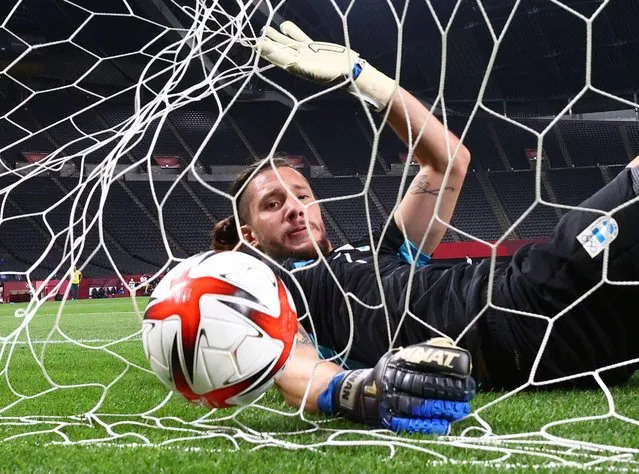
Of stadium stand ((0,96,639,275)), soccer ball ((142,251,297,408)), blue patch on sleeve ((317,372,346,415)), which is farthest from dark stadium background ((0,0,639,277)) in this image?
soccer ball ((142,251,297,408))

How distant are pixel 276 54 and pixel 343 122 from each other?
18059 millimetres

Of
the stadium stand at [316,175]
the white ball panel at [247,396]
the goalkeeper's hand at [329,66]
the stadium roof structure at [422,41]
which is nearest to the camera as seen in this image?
the white ball panel at [247,396]

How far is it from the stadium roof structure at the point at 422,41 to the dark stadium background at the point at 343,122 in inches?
1.9

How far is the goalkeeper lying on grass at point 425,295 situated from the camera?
1551mm

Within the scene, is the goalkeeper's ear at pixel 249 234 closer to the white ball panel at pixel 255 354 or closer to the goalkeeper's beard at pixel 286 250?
the goalkeeper's beard at pixel 286 250

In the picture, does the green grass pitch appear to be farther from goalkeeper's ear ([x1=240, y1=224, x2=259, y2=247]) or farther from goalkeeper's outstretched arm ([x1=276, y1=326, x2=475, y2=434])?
goalkeeper's ear ([x1=240, y1=224, x2=259, y2=247])

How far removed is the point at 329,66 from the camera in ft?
7.30

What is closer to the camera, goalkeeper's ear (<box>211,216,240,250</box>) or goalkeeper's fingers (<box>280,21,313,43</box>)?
goalkeeper's fingers (<box>280,21,313,43</box>)

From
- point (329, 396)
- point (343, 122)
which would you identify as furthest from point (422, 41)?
point (329, 396)

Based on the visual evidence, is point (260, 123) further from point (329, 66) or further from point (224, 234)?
point (329, 66)

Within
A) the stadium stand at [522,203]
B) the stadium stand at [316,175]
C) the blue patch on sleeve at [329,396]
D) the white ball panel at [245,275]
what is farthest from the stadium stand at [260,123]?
the white ball panel at [245,275]

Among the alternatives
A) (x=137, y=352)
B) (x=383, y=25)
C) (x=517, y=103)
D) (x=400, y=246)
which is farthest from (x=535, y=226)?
(x=400, y=246)

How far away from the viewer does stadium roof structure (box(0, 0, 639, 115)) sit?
13867 millimetres

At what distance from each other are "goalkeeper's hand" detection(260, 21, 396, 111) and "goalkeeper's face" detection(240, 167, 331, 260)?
0.40 meters
